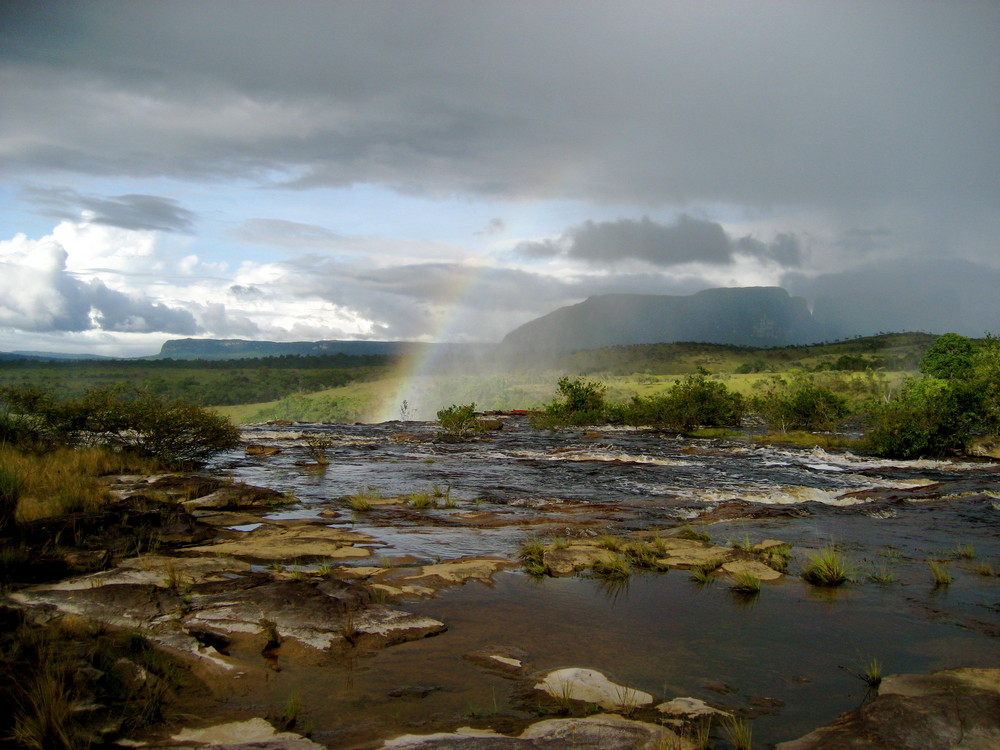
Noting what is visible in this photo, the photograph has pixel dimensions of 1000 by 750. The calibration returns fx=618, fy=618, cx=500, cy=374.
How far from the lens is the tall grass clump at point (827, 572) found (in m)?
10.2

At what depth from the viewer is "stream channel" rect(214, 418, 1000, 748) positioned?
5996mm

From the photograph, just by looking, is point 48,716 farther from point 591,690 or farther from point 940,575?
point 940,575

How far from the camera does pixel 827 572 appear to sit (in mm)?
10188

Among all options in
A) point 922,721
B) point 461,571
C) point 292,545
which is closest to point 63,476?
point 292,545

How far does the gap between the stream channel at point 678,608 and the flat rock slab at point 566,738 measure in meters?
0.26

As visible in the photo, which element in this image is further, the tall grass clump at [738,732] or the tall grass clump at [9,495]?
the tall grass clump at [9,495]

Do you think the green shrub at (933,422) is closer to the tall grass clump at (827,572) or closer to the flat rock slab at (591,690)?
the tall grass clump at (827,572)

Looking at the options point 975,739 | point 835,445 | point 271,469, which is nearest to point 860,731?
point 975,739

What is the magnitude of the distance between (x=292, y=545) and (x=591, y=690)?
7.21 meters

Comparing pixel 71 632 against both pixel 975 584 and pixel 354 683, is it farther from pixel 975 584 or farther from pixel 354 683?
pixel 975 584

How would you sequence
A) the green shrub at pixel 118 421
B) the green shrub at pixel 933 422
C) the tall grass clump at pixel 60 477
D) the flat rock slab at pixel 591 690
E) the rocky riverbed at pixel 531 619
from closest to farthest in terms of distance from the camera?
the rocky riverbed at pixel 531 619 < the flat rock slab at pixel 591 690 < the tall grass clump at pixel 60 477 < the green shrub at pixel 118 421 < the green shrub at pixel 933 422

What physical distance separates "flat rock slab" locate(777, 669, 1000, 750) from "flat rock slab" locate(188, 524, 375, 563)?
26.3 ft

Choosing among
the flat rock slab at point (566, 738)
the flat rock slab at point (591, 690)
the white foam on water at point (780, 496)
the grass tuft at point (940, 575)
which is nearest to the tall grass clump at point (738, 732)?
the flat rock slab at point (566, 738)

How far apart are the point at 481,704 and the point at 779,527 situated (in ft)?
38.0
